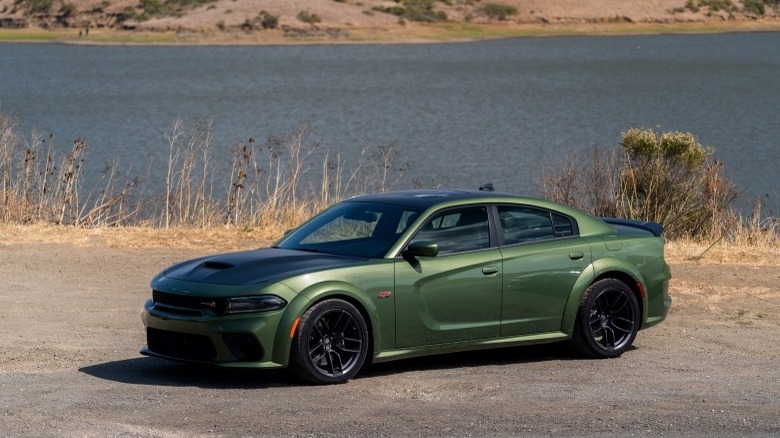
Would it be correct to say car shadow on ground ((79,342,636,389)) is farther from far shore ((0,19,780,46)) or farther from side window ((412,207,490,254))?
Answer: far shore ((0,19,780,46))

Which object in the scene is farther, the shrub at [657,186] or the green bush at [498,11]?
the green bush at [498,11]

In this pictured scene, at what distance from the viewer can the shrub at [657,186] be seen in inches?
830

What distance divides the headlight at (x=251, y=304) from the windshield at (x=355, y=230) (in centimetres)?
93

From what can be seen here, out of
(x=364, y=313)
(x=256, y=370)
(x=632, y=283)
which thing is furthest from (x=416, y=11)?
(x=364, y=313)

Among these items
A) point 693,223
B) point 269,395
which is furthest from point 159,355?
point 693,223

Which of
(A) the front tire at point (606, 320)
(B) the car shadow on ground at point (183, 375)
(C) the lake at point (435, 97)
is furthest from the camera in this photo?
(C) the lake at point (435, 97)

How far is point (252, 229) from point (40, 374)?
886 cm

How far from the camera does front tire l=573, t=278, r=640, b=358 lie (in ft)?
37.1

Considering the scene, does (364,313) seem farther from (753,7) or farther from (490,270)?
(753,7)

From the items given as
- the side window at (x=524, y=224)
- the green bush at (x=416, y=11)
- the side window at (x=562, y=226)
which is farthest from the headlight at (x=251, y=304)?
the green bush at (x=416, y=11)

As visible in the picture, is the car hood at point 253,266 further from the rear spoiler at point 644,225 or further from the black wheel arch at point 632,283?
the rear spoiler at point 644,225

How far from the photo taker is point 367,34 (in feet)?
368

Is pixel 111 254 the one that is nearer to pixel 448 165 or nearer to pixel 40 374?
pixel 40 374

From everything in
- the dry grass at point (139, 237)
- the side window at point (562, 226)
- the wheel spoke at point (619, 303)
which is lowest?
the dry grass at point (139, 237)
